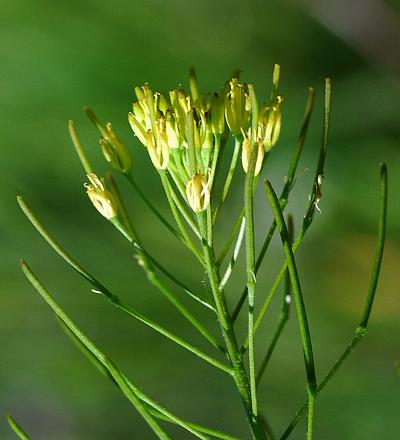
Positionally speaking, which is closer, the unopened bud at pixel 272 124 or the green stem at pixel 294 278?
the green stem at pixel 294 278

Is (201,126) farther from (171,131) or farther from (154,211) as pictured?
(154,211)

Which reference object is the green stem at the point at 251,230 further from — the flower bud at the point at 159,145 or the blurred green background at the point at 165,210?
the blurred green background at the point at 165,210

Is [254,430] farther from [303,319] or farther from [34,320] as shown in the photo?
[34,320]

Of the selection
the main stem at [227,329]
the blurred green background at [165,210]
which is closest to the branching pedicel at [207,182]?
the main stem at [227,329]

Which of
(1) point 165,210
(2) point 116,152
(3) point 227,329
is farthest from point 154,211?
(1) point 165,210

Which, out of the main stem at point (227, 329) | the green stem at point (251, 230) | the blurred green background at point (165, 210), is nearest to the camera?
the green stem at point (251, 230)

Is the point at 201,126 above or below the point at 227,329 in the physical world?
above
